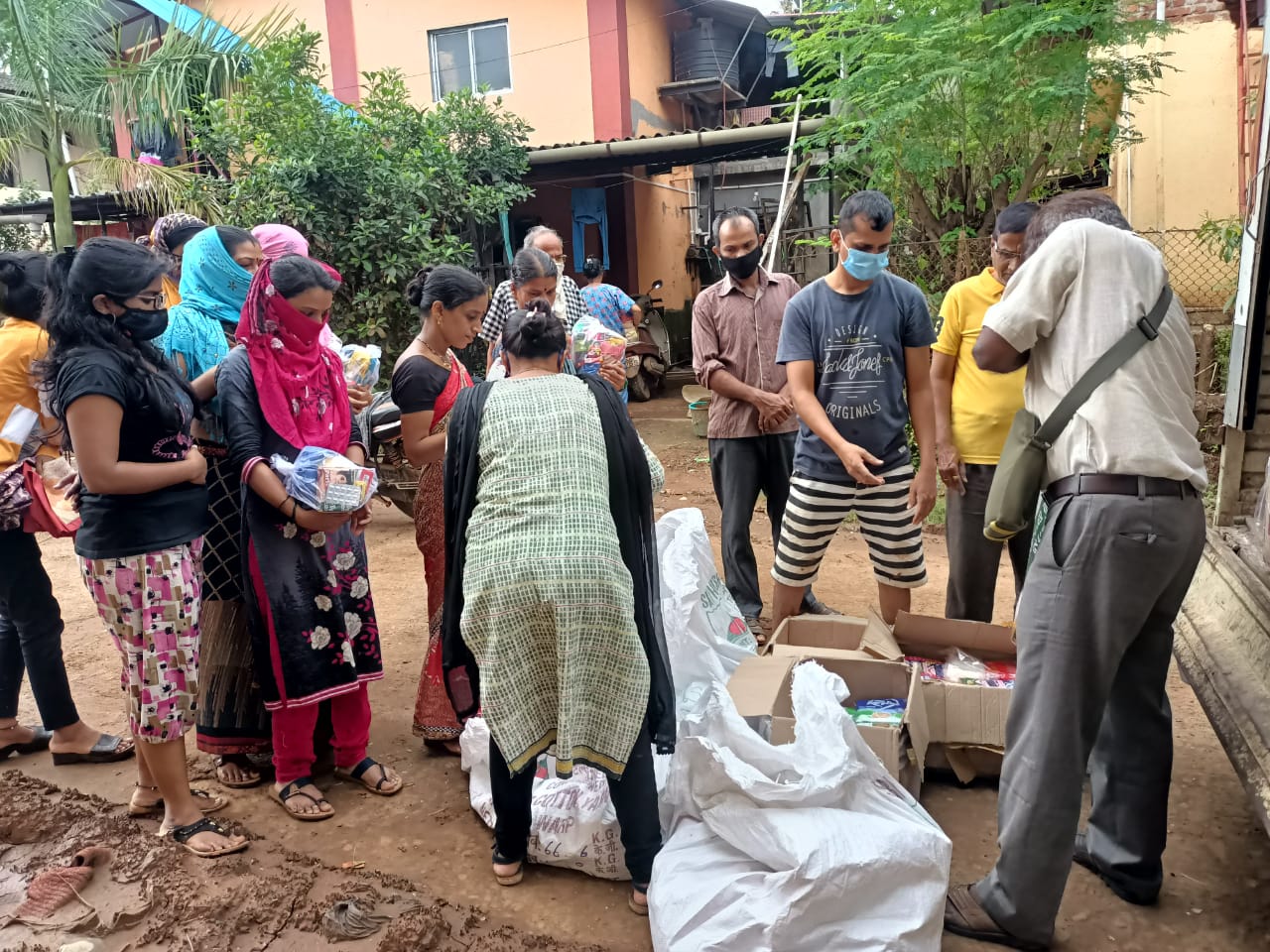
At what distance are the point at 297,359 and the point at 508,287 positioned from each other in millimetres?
1693

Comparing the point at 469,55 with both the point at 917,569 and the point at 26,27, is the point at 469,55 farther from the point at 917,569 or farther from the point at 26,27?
the point at 917,569

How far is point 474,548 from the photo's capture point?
225 cm

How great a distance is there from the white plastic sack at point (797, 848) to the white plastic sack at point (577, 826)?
0.75ft

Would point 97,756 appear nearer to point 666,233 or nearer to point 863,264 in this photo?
point 863,264

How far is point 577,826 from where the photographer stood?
248 cm

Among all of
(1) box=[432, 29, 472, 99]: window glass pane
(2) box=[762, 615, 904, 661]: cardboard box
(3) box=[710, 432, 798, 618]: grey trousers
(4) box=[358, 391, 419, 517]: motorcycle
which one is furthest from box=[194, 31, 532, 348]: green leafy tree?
(2) box=[762, 615, 904, 661]: cardboard box

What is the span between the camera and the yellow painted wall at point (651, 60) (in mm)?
12453

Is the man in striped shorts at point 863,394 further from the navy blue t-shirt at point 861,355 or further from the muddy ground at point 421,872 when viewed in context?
the muddy ground at point 421,872

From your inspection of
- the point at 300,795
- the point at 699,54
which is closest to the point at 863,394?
the point at 300,795

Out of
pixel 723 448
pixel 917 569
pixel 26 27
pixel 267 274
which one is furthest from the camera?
pixel 26 27

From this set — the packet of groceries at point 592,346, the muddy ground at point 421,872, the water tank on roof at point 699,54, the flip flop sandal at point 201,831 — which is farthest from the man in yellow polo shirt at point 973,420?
the water tank on roof at point 699,54

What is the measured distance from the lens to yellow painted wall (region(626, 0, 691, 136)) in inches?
490

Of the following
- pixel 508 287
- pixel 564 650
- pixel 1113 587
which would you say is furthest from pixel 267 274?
pixel 1113 587

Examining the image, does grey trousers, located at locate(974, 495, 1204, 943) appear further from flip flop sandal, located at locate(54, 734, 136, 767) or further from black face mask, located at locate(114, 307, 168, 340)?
flip flop sandal, located at locate(54, 734, 136, 767)
